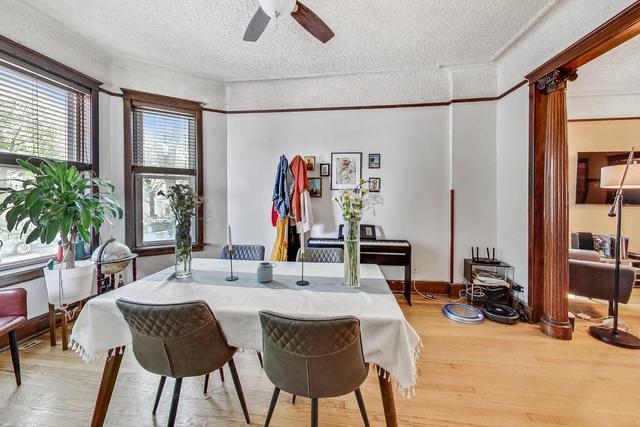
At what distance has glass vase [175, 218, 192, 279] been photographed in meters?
1.74

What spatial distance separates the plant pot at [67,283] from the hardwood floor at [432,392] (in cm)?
44

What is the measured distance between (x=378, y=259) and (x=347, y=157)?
1.45 meters

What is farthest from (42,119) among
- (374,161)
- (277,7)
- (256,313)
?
(374,161)

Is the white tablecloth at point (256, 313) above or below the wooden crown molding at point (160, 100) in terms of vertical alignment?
below

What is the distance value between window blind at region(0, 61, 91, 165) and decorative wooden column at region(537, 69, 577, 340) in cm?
476

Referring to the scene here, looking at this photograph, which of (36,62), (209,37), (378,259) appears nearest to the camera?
(36,62)

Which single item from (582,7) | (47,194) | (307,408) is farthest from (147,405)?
(582,7)

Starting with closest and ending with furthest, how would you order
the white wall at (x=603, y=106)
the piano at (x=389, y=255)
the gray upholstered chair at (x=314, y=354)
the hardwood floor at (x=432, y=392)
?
the gray upholstered chair at (x=314, y=354)
the hardwood floor at (x=432, y=392)
the piano at (x=389, y=255)
the white wall at (x=603, y=106)

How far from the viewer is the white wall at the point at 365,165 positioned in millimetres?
3469

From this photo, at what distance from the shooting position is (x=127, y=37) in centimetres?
272

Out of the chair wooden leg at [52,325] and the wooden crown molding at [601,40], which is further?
the chair wooden leg at [52,325]

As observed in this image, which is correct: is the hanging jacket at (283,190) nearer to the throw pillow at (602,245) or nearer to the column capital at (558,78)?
the column capital at (558,78)


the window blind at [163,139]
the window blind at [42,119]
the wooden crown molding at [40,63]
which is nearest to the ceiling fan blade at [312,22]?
the window blind at [163,139]

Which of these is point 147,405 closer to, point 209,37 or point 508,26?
point 209,37
